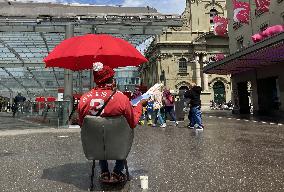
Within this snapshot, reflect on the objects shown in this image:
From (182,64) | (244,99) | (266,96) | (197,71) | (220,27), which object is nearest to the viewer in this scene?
(266,96)

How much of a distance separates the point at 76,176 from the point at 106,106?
1518mm

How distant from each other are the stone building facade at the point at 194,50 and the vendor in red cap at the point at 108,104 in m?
48.7

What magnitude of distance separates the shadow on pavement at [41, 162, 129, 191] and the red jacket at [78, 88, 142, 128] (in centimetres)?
88

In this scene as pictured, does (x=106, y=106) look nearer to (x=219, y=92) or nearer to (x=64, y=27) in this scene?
(x=64, y=27)

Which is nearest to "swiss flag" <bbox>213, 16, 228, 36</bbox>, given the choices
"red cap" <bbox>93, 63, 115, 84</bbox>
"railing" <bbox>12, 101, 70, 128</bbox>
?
"railing" <bbox>12, 101, 70, 128</bbox>

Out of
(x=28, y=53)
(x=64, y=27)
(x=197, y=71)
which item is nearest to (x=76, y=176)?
(x=64, y=27)

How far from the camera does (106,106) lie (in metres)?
4.12

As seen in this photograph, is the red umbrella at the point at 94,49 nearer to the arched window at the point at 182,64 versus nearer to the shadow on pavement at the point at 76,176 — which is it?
the shadow on pavement at the point at 76,176

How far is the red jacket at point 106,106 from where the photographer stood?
4.12 meters

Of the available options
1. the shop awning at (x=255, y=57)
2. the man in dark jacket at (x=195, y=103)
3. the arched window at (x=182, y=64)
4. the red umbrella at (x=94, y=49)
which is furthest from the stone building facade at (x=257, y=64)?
the arched window at (x=182, y=64)

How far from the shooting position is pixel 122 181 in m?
4.34

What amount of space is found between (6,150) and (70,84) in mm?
9132

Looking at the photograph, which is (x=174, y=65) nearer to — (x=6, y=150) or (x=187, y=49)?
(x=187, y=49)

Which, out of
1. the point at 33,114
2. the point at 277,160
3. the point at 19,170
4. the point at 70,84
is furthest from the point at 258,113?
the point at 19,170
